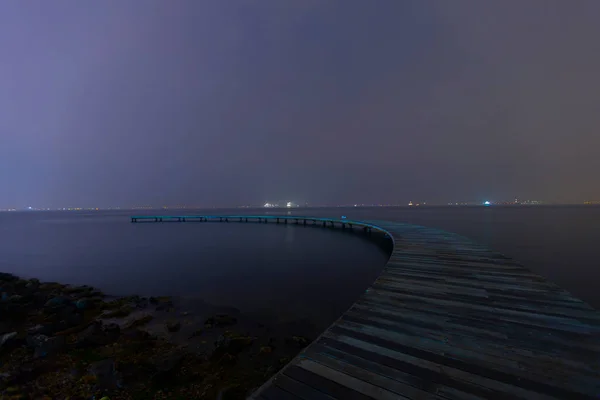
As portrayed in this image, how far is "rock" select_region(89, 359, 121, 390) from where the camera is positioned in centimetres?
473

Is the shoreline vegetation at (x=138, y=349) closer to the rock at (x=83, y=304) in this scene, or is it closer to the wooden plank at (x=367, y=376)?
the rock at (x=83, y=304)

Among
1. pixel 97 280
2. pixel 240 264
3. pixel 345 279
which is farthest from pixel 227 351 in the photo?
pixel 97 280

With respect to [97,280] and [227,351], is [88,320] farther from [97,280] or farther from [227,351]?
[97,280]

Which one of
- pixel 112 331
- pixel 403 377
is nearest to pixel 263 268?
pixel 112 331

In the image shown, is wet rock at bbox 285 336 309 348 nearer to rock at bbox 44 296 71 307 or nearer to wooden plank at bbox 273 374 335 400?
wooden plank at bbox 273 374 335 400

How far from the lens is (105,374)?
495cm

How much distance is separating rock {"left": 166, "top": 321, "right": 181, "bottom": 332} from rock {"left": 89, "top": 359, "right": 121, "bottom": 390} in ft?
6.33

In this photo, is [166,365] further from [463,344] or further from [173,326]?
[463,344]

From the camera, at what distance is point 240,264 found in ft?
50.9

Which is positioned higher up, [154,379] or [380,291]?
[380,291]

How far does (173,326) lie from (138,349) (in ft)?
3.85

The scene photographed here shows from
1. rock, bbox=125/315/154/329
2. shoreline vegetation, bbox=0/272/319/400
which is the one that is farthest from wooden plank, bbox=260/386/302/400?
rock, bbox=125/315/154/329

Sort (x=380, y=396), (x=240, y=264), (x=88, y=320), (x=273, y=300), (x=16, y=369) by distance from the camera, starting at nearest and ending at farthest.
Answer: (x=380, y=396) → (x=16, y=369) → (x=88, y=320) → (x=273, y=300) → (x=240, y=264)

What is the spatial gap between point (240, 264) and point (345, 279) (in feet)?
22.2
